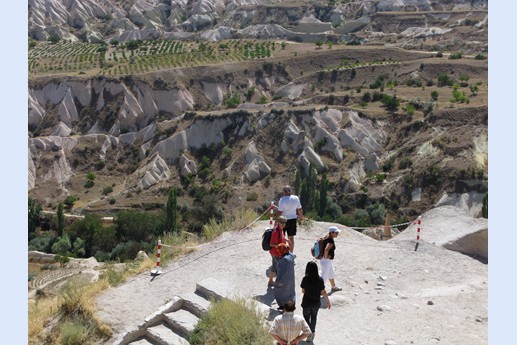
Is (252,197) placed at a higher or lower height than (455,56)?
lower

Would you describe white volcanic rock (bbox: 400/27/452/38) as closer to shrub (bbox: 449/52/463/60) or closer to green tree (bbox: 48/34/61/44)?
shrub (bbox: 449/52/463/60)

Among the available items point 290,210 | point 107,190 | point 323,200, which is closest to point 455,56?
point 323,200

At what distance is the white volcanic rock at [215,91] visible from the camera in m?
61.5

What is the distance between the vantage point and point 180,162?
4931 centimetres

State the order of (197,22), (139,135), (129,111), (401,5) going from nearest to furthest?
(139,135), (129,111), (401,5), (197,22)

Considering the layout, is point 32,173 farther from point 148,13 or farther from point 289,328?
point 148,13

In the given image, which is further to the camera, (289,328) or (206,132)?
(206,132)

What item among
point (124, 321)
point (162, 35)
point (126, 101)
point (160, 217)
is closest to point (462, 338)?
point (124, 321)

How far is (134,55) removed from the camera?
7350 cm

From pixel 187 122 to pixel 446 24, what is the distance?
46300 millimetres

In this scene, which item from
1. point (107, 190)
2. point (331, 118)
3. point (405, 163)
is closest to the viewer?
point (405, 163)

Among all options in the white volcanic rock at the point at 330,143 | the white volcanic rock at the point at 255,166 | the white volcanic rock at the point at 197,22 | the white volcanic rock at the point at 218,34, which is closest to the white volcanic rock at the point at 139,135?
the white volcanic rock at the point at 255,166

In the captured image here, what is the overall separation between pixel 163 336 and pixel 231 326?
4.74 ft

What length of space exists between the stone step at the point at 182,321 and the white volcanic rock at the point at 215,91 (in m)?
52.6
